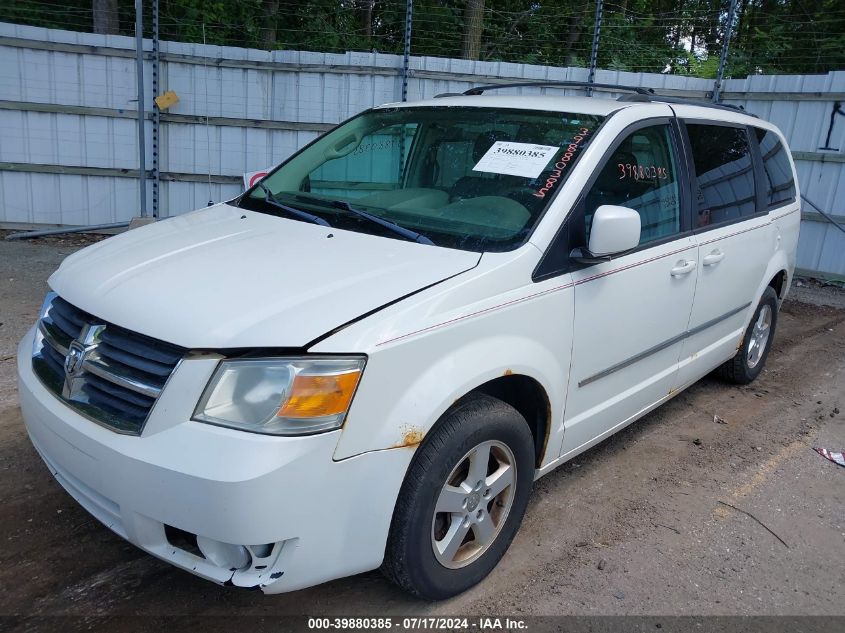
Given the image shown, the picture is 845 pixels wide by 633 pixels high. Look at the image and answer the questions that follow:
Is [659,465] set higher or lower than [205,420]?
lower

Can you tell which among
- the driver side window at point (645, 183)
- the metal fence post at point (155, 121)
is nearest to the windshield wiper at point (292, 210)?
the driver side window at point (645, 183)

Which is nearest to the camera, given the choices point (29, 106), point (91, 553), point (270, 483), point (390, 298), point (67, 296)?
point (270, 483)

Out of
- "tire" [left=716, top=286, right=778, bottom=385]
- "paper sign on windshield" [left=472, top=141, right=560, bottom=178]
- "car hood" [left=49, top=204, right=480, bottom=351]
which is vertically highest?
"paper sign on windshield" [left=472, top=141, right=560, bottom=178]

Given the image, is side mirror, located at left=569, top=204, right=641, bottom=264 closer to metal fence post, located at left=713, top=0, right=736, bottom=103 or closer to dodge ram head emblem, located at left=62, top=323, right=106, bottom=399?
dodge ram head emblem, located at left=62, top=323, right=106, bottom=399

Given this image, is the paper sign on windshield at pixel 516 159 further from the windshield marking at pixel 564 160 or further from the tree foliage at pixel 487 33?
the tree foliage at pixel 487 33

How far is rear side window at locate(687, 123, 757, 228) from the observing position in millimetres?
4000

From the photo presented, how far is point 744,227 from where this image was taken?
443cm

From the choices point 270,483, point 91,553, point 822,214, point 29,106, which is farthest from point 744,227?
point 29,106

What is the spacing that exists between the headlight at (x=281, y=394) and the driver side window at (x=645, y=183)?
4.43ft

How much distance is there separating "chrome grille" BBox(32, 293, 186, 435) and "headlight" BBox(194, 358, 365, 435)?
18cm

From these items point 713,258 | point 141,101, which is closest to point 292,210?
point 713,258

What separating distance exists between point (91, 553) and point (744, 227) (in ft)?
12.6

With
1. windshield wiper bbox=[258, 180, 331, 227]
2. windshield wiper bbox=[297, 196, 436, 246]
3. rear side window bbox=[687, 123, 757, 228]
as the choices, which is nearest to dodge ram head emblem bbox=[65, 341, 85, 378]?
windshield wiper bbox=[258, 180, 331, 227]

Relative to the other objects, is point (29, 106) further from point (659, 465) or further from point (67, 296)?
point (659, 465)
